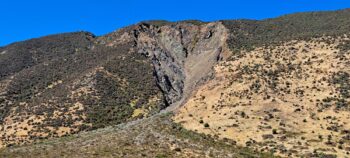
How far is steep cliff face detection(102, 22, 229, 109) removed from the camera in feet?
315

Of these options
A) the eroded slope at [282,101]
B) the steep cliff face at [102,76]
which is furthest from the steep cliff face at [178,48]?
the eroded slope at [282,101]

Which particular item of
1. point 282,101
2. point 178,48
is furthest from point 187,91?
point 178,48

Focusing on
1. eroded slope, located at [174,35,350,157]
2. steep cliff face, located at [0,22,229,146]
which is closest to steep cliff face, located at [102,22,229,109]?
steep cliff face, located at [0,22,229,146]

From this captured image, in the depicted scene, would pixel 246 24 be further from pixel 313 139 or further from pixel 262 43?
pixel 313 139

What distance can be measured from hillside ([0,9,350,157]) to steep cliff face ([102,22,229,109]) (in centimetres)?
33

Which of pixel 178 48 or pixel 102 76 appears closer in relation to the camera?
pixel 102 76

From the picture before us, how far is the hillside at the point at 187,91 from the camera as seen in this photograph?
181 feet

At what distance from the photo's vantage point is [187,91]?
8669 cm

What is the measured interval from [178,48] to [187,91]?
91.1ft

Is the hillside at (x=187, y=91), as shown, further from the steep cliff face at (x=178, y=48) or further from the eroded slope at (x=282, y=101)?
the steep cliff face at (x=178, y=48)

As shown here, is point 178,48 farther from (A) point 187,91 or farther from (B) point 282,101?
(B) point 282,101

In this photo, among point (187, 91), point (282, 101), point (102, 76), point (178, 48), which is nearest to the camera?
point (282, 101)

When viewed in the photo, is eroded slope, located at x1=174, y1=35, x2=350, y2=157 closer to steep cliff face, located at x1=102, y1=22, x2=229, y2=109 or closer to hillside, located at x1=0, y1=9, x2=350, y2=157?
hillside, located at x1=0, y1=9, x2=350, y2=157

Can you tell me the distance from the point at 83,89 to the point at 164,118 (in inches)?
1079
